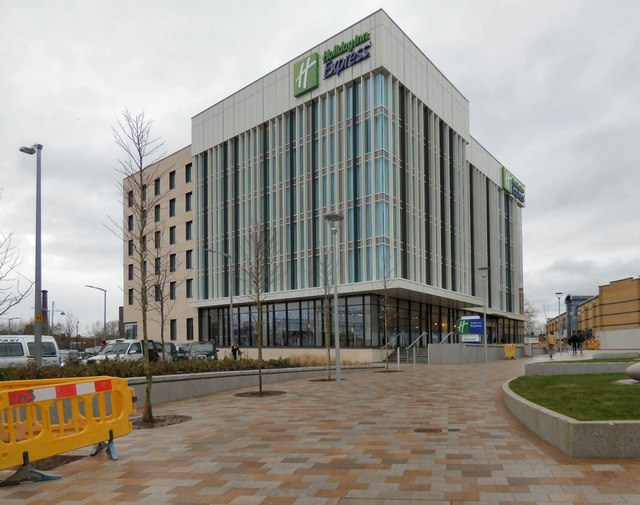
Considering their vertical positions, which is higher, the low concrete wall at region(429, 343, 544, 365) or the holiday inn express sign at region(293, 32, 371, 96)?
the holiday inn express sign at region(293, 32, 371, 96)

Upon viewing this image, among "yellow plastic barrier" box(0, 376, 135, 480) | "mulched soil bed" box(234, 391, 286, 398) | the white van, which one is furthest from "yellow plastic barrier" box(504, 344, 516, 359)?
"yellow plastic barrier" box(0, 376, 135, 480)

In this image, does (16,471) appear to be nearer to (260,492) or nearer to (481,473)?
(260,492)

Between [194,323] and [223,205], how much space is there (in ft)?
37.2

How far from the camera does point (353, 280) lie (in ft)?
128

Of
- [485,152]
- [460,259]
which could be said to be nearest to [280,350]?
[460,259]

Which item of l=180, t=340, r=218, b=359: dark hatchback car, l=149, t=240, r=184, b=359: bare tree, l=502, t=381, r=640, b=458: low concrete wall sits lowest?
l=180, t=340, r=218, b=359: dark hatchback car

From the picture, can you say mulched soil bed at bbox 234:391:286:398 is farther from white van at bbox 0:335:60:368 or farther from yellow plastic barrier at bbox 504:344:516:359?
yellow plastic barrier at bbox 504:344:516:359

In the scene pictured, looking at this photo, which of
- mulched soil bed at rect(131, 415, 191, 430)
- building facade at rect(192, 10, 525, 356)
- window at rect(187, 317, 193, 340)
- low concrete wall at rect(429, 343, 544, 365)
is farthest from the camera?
window at rect(187, 317, 193, 340)

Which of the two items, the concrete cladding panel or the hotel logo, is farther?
the hotel logo

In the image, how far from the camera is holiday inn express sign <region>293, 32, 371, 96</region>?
3899cm

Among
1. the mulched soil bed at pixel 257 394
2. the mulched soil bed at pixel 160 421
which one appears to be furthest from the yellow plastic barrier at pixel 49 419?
the mulched soil bed at pixel 257 394

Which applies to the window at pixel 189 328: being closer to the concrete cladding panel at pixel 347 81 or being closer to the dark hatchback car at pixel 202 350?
the concrete cladding panel at pixel 347 81

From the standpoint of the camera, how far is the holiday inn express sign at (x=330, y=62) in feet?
128

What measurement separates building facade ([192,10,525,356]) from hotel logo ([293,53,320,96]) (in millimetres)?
99
